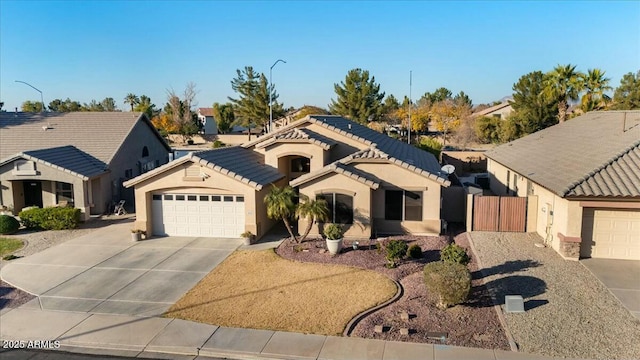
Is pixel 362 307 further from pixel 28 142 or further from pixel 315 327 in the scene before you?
pixel 28 142

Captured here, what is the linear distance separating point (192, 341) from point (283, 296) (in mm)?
3465

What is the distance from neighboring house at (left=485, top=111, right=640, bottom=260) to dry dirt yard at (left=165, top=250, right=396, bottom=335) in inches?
290

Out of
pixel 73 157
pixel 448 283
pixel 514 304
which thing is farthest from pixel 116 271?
pixel 514 304

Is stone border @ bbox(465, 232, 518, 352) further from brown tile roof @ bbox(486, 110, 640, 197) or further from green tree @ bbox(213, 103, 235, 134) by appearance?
green tree @ bbox(213, 103, 235, 134)

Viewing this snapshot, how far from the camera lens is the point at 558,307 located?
13.4 meters

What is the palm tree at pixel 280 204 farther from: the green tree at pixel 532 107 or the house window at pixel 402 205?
the green tree at pixel 532 107

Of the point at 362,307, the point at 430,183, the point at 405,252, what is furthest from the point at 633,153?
the point at 362,307

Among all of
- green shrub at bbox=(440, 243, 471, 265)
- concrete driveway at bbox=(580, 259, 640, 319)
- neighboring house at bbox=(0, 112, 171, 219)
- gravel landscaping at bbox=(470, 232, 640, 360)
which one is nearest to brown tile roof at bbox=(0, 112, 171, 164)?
neighboring house at bbox=(0, 112, 171, 219)

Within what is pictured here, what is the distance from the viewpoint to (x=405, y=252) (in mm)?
17969

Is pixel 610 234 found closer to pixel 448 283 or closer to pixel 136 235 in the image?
pixel 448 283

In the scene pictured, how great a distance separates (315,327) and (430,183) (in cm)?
1082

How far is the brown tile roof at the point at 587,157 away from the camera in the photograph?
1725 cm

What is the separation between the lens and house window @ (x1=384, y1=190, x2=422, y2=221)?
21.7 metres

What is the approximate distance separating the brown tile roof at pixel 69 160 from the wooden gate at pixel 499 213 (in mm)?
20082
